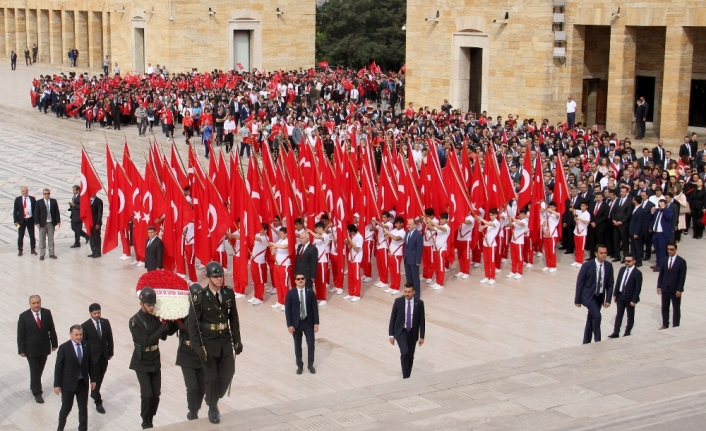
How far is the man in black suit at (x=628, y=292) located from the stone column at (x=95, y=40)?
150 ft

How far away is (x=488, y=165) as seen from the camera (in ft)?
56.8

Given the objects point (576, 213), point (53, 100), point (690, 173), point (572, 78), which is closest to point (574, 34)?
point (572, 78)

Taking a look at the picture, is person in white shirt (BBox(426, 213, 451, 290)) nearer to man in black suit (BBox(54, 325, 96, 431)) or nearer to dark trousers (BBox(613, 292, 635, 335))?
dark trousers (BBox(613, 292, 635, 335))

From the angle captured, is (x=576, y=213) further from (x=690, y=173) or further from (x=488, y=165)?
(x=690, y=173)

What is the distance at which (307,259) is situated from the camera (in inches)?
583

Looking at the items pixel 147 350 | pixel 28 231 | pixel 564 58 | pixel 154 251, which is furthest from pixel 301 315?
pixel 564 58

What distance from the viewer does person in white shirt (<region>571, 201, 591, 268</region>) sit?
58.1ft

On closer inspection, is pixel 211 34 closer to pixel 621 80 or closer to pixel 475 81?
pixel 475 81

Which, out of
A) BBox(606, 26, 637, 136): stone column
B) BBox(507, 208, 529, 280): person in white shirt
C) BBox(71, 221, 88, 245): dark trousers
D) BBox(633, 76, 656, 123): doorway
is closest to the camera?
BBox(507, 208, 529, 280): person in white shirt

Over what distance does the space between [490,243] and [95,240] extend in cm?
683

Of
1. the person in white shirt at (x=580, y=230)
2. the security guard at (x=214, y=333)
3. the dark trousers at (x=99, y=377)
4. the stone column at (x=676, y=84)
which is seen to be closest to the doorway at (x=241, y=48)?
Result: the stone column at (x=676, y=84)

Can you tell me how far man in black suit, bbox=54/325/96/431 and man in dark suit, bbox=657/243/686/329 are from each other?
7.20 metres

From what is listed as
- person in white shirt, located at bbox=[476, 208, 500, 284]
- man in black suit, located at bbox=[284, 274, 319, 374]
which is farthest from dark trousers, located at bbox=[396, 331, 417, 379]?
person in white shirt, located at bbox=[476, 208, 500, 284]

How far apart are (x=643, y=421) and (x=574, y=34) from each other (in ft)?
68.3
